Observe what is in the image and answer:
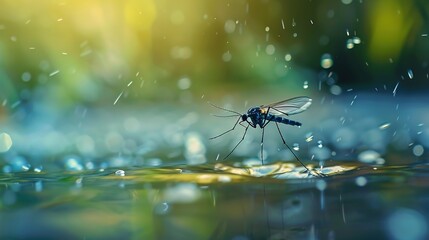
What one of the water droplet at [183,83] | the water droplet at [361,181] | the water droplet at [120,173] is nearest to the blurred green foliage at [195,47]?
the water droplet at [183,83]

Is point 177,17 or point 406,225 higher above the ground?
point 177,17

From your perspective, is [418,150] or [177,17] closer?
[418,150]

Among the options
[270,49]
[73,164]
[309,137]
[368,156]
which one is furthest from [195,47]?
[368,156]

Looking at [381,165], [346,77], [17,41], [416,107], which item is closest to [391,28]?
[346,77]

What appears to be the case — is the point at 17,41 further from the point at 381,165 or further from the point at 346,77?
the point at 381,165

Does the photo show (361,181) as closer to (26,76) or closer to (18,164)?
(18,164)
